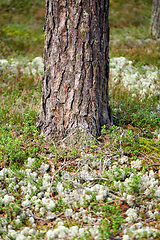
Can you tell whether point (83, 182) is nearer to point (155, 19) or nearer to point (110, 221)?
point (110, 221)

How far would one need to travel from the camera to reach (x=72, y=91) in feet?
11.2

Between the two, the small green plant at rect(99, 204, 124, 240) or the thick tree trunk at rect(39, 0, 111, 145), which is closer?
the small green plant at rect(99, 204, 124, 240)

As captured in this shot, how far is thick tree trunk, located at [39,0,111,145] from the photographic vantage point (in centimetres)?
319

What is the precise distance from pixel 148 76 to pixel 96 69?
408 cm

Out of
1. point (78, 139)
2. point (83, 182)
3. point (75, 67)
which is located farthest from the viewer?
point (78, 139)

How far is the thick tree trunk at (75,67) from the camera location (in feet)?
10.5

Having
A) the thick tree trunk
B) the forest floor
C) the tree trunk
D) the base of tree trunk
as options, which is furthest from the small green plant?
the tree trunk

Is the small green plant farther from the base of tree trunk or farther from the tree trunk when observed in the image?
the tree trunk

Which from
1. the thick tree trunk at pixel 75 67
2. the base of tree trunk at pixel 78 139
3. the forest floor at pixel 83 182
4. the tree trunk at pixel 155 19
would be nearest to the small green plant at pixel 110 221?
the forest floor at pixel 83 182

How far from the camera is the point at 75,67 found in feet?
10.9

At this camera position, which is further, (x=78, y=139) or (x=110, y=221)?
(x=78, y=139)

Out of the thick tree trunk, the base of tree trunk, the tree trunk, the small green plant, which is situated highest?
the tree trunk

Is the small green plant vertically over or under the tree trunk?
under

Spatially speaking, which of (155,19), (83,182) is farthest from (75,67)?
(155,19)
